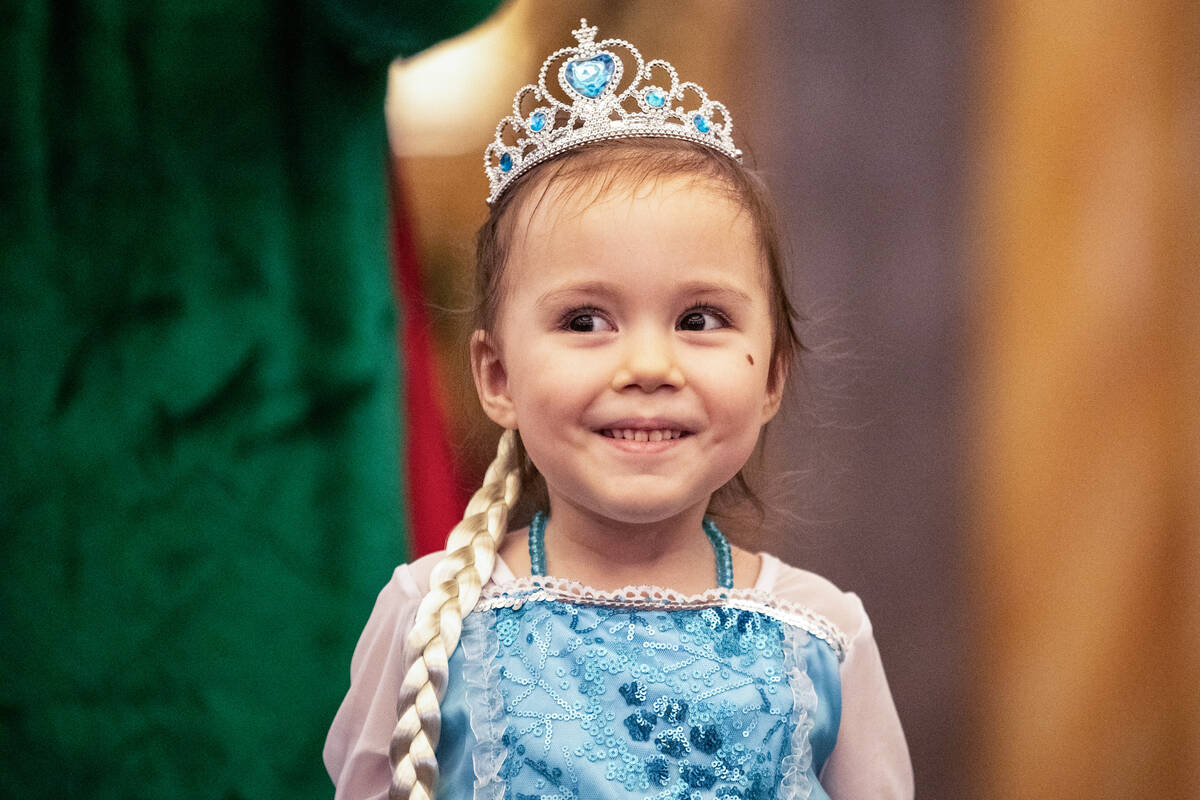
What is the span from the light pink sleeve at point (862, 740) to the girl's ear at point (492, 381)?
1.62 ft

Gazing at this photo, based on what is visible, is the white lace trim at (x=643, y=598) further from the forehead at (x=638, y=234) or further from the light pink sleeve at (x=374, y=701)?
the forehead at (x=638, y=234)

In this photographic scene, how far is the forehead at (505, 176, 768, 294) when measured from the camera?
1.26 m

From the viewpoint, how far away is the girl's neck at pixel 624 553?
136 centimetres

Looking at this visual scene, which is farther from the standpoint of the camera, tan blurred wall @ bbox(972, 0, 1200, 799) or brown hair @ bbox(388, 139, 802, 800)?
tan blurred wall @ bbox(972, 0, 1200, 799)

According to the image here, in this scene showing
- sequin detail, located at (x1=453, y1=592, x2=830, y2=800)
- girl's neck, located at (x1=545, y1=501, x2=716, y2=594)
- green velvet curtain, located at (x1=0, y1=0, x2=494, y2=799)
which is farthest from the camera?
green velvet curtain, located at (x1=0, y1=0, x2=494, y2=799)

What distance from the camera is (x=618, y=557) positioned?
4.48ft

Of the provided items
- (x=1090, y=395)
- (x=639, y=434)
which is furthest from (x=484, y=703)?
(x=1090, y=395)

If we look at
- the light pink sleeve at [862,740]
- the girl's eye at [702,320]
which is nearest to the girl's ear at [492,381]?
the girl's eye at [702,320]

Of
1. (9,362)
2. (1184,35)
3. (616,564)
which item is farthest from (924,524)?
(9,362)

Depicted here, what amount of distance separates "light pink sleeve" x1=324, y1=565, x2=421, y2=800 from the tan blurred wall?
93cm

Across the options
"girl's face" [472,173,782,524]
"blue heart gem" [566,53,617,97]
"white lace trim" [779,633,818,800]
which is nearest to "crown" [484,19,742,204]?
"blue heart gem" [566,53,617,97]

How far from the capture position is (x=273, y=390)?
179cm

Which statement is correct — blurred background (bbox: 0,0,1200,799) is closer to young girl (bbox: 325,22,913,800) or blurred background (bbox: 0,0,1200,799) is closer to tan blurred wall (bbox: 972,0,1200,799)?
tan blurred wall (bbox: 972,0,1200,799)

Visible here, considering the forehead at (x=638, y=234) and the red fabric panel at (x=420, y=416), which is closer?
the forehead at (x=638, y=234)
